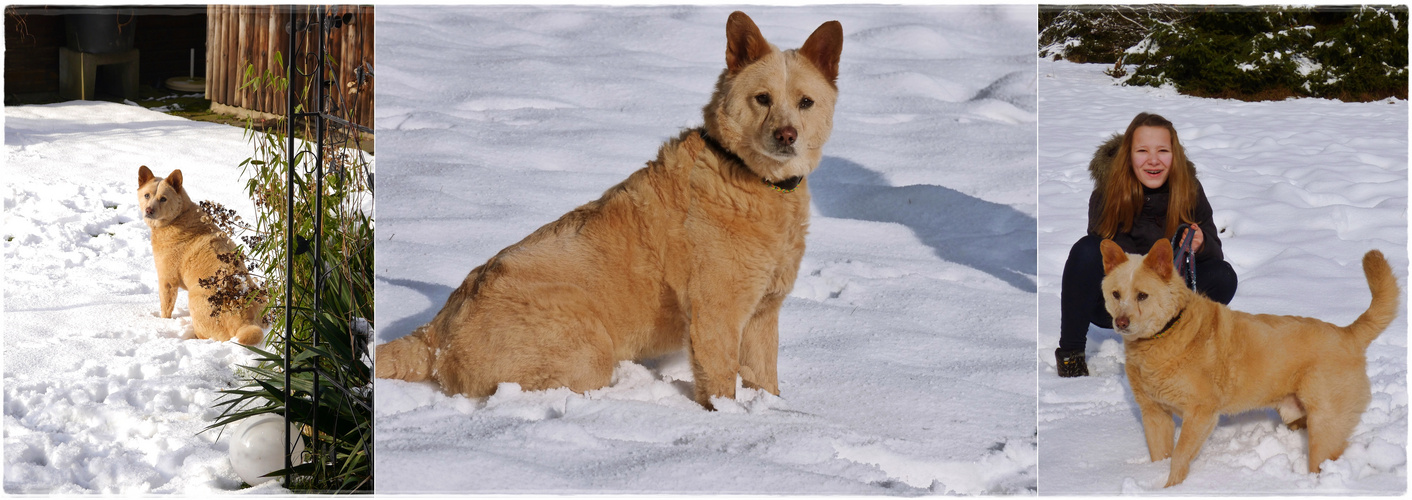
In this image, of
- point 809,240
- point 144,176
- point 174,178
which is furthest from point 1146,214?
point 144,176

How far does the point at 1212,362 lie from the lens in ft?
10.9

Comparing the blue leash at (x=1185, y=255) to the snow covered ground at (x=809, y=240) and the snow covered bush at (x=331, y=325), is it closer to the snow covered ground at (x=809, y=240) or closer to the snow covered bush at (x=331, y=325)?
the snow covered ground at (x=809, y=240)

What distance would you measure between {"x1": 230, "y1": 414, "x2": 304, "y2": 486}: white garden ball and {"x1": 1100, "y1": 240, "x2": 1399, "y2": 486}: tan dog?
3.08 m

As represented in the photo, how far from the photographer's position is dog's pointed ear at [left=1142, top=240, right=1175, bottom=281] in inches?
129

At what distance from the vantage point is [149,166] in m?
4.44

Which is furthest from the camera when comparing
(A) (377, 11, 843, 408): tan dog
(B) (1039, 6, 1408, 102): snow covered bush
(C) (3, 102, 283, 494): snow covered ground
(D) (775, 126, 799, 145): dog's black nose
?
(C) (3, 102, 283, 494): snow covered ground

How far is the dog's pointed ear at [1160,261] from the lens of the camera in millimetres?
3268

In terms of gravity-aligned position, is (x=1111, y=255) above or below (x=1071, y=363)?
above

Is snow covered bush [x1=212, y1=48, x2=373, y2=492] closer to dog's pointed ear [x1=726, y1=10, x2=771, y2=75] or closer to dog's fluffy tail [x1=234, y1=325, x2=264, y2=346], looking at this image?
dog's fluffy tail [x1=234, y1=325, x2=264, y2=346]

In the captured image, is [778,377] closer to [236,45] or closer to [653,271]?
[653,271]

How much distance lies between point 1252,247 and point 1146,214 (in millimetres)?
487

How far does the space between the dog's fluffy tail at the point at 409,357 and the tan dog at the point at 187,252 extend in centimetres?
137

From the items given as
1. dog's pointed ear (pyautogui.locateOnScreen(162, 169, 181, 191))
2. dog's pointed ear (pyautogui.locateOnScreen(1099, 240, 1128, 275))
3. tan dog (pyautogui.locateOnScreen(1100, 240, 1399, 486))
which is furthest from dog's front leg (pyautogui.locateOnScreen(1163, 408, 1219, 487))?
dog's pointed ear (pyautogui.locateOnScreen(162, 169, 181, 191))

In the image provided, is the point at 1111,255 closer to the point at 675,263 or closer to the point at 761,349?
the point at 761,349
